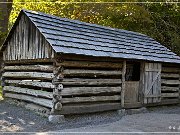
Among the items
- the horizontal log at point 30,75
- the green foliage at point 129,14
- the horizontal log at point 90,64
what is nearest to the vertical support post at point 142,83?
the horizontal log at point 90,64

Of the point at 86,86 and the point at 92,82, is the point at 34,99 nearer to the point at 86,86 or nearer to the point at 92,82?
the point at 86,86

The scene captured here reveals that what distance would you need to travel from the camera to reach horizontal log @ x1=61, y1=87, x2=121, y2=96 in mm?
11470

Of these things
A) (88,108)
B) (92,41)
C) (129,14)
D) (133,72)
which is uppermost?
(129,14)

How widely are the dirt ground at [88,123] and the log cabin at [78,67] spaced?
0.50 metres

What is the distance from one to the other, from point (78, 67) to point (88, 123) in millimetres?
2389

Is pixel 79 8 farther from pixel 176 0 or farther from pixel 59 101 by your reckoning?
pixel 59 101

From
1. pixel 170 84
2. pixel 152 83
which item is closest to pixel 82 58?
pixel 152 83

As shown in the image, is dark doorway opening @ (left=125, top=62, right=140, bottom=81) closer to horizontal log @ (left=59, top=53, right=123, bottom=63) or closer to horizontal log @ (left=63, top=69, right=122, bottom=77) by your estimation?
horizontal log @ (left=63, top=69, right=122, bottom=77)

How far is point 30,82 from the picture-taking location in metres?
12.8

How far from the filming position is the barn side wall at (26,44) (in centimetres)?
1191

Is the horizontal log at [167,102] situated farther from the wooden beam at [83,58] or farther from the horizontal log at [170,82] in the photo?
the wooden beam at [83,58]

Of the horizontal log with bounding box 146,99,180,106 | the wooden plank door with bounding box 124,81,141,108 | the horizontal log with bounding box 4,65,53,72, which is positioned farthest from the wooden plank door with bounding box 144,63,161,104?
the horizontal log with bounding box 4,65,53,72

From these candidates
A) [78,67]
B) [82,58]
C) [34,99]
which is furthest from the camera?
[34,99]

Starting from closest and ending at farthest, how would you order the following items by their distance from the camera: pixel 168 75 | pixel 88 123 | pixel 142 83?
1. pixel 88 123
2. pixel 142 83
3. pixel 168 75
